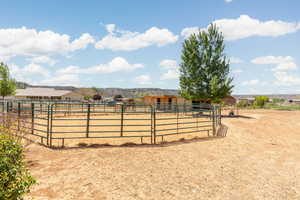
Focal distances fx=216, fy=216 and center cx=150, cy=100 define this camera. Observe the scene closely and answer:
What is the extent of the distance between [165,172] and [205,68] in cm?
2501

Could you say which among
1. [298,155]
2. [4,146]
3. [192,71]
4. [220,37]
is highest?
[220,37]

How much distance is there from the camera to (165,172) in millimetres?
6402

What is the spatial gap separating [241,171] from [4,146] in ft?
21.0

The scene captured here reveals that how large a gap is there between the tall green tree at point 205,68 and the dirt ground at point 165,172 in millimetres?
19624

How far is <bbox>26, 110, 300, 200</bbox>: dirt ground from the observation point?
5141 mm

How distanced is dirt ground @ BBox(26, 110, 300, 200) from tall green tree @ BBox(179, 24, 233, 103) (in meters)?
19.6

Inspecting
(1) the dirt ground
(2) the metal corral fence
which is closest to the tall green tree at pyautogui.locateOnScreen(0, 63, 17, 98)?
(2) the metal corral fence

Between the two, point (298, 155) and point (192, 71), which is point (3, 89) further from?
point (298, 155)

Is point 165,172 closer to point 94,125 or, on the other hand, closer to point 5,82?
point 94,125

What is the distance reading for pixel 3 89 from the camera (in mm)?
34969

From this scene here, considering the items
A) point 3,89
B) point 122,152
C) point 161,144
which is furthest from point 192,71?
point 3,89

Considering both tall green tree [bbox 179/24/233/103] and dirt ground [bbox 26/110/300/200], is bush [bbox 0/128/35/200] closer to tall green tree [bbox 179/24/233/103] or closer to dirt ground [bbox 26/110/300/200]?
dirt ground [bbox 26/110/300/200]

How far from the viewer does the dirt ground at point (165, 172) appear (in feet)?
16.9

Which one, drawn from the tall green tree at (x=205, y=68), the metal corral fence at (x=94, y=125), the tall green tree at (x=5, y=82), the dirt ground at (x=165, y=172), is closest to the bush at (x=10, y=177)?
the dirt ground at (x=165, y=172)
